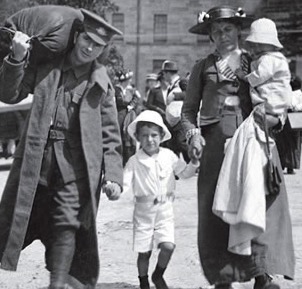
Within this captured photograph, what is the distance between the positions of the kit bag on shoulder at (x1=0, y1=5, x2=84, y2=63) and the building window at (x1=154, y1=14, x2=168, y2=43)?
33.0 meters

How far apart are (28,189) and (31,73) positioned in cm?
68

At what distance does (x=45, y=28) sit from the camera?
4652 millimetres

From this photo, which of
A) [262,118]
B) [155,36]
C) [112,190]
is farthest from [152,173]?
[155,36]

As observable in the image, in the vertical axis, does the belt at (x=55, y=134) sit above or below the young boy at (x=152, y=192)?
above

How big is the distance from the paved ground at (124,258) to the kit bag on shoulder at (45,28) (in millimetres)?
1878

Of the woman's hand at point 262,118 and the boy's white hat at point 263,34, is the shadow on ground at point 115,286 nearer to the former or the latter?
the woman's hand at point 262,118

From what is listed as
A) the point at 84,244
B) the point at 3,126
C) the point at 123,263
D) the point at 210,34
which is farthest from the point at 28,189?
the point at 3,126

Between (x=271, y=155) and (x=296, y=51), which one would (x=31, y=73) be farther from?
(x=296, y=51)

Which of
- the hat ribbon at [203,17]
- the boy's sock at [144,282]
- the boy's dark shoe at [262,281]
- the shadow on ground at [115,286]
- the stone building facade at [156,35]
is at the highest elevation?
the stone building facade at [156,35]

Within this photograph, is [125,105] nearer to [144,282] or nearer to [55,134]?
[144,282]

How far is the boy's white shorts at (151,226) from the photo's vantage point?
5.66 metres

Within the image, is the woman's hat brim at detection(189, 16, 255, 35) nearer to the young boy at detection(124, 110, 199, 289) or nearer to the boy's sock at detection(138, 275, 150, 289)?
the young boy at detection(124, 110, 199, 289)

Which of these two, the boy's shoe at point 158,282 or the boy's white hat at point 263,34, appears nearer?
the boy's white hat at point 263,34

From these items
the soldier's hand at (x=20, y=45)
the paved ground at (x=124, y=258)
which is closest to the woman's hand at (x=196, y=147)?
the paved ground at (x=124, y=258)
